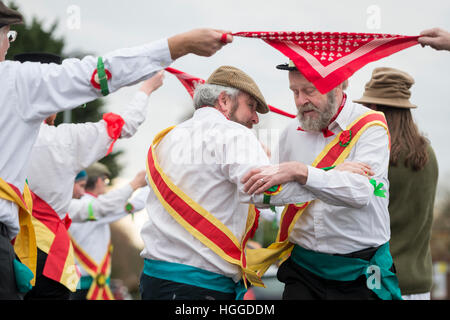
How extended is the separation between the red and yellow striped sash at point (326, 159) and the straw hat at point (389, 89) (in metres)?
0.66

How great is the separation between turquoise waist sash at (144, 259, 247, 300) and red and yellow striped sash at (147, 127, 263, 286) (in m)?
0.13

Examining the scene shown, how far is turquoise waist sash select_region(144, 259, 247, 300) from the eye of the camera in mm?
3340

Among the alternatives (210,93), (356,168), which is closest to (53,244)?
(210,93)

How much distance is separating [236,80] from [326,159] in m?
0.76

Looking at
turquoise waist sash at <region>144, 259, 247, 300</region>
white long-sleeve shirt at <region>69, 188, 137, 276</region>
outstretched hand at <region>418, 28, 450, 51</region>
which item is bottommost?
white long-sleeve shirt at <region>69, 188, 137, 276</region>

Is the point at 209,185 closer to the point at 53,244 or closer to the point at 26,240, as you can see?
the point at 26,240

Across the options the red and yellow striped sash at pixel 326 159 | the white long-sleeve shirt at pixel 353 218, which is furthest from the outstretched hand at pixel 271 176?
the red and yellow striped sash at pixel 326 159

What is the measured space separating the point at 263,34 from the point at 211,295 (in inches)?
63.8

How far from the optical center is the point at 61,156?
448 cm

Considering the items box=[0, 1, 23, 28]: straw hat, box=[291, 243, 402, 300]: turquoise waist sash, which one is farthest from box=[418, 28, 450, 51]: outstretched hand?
box=[0, 1, 23, 28]: straw hat

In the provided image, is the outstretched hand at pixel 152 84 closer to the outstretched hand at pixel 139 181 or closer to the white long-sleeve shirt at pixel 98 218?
the outstretched hand at pixel 139 181

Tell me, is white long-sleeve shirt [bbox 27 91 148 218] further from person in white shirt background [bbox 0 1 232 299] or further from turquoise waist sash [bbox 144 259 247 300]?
person in white shirt background [bbox 0 1 232 299]

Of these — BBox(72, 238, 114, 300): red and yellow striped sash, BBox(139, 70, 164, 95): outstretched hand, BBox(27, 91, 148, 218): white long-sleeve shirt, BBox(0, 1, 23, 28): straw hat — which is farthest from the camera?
BBox(72, 238, 114, 300): red and yellow striped sash
